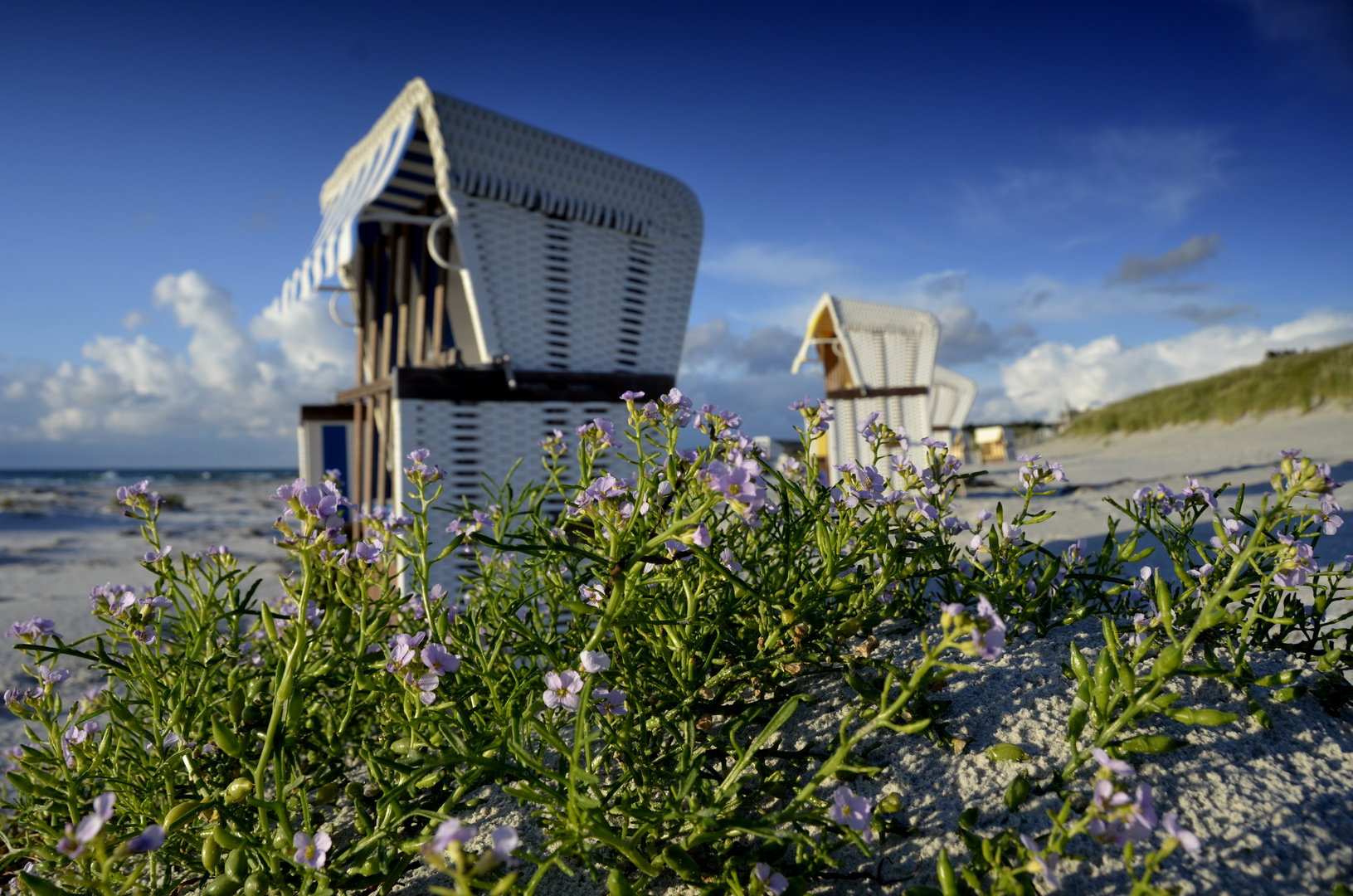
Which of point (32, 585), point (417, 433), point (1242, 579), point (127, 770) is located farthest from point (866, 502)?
point (32, 585)

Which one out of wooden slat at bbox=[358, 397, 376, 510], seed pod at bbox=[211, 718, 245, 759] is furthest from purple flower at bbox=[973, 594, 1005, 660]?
wooden slat at bbox=[358, 397, 376, 510]

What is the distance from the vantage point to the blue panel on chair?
5340mm

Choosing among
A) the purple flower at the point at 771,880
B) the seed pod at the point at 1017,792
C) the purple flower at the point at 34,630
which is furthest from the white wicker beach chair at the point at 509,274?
the seed pod at the point at 1017,792

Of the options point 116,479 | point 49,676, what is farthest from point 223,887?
point 116,479

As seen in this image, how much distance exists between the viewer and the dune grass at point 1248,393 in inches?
589

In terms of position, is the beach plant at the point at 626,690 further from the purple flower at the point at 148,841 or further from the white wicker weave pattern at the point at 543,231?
the white wicker weave pattern at the point at 543,231

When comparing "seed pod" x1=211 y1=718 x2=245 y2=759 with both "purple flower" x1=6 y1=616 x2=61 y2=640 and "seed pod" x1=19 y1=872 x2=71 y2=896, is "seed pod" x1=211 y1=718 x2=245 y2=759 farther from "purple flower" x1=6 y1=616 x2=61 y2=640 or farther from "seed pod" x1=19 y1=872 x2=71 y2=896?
"purple flower" x1=6 y1=616 x2=61 y2=640

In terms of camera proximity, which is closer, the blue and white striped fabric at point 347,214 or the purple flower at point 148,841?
the purple flower at point 148,841

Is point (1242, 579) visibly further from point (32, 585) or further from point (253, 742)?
point (32, 585)

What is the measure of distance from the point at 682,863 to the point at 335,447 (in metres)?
5.28

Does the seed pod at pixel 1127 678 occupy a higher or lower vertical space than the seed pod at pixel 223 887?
higher

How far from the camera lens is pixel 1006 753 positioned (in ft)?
3.34

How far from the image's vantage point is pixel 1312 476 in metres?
0.96

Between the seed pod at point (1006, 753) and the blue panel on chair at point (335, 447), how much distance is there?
523 cm
